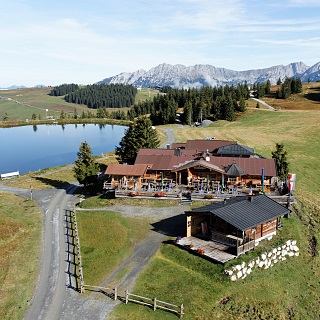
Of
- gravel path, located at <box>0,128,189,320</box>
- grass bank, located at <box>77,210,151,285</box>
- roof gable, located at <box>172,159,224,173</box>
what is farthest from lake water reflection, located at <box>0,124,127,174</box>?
grass bank, located at <box>77,210,151,285</box>

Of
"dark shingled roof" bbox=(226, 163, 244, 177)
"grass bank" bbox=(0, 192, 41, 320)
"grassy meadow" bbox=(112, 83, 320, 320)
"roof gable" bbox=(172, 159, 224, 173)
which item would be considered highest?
"roof gable" bbox=(172, 159, 224, 173)

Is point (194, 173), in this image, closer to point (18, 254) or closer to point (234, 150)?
point (234, 150)

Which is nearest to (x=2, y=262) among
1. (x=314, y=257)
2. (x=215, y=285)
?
(x=215, y=285)

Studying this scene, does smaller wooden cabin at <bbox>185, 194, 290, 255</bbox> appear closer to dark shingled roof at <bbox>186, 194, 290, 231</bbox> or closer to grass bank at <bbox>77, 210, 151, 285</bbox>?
dark shingled roof at <bbox>186, 194, 290, 231</bbox>

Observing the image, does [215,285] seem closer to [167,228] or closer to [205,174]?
[167,228]

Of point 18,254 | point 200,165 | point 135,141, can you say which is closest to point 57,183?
Answer: point 135,141
